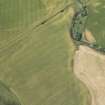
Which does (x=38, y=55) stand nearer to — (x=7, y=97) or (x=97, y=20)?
(x=7, y=97)

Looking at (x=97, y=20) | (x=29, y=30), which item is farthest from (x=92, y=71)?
(x=29, y=30)

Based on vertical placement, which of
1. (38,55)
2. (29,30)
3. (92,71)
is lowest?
(92,71)

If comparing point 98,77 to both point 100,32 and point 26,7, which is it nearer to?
point 100,32

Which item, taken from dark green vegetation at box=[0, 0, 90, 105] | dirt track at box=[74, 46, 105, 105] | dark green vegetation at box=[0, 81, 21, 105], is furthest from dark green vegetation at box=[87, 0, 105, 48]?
dark green vegetation at box=[0, 81, 21, 105]

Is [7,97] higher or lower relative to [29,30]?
lower

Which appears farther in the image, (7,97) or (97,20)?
(97,20)

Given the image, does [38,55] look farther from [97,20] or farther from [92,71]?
[97,20]
